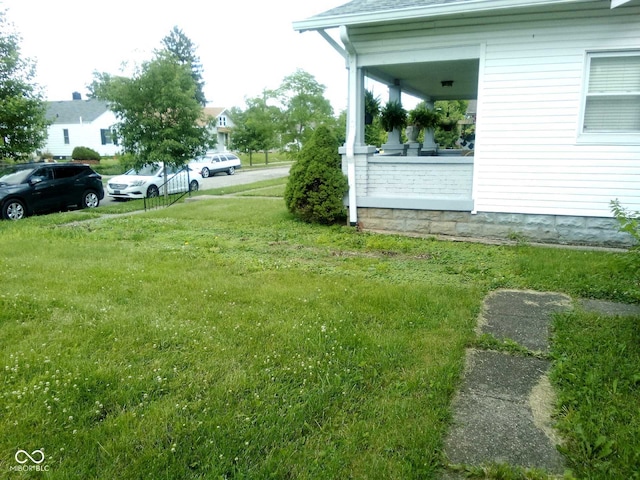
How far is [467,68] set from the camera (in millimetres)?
9914

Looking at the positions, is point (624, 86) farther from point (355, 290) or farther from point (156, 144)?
point (156, 144)

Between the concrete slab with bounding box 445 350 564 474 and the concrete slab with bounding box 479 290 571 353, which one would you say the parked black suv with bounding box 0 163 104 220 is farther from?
the concrete slab with bounding box 445 350 564 474

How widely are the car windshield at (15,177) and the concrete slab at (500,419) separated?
490 inches

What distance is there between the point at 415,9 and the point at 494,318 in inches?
203

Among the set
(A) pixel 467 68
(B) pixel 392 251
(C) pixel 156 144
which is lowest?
(B) pixel 392 251

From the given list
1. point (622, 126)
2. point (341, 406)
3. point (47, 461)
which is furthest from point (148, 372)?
point (622, 126)

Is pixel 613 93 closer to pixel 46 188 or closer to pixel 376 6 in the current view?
pixel 376 6

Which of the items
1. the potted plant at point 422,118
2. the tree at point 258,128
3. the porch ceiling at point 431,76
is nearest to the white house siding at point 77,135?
the tree at point 258,128

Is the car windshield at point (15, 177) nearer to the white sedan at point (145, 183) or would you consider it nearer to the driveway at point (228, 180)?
the driveway at point (228, 180)

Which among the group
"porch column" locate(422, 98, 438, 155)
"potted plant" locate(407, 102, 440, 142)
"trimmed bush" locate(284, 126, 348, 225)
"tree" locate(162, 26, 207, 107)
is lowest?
"trimmed bush" locate(284, 126, 348, 225)

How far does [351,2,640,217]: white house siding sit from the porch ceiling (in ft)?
3.28

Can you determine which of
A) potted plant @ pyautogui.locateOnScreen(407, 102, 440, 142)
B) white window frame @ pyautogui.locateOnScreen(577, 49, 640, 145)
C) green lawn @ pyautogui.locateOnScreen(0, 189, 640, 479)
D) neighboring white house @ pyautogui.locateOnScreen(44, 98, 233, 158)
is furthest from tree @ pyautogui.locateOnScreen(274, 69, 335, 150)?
green lawn @ pyautogui.locateOnScreen(0, 189, 640, 479)

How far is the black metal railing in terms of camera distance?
585 inches

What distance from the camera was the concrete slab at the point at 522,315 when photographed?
399 centimetres
